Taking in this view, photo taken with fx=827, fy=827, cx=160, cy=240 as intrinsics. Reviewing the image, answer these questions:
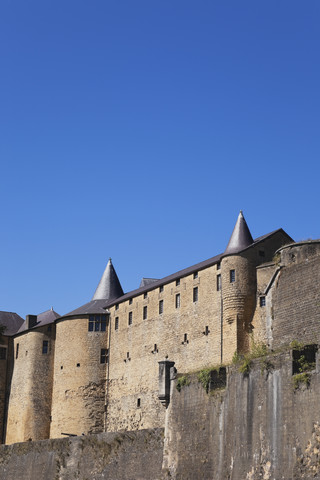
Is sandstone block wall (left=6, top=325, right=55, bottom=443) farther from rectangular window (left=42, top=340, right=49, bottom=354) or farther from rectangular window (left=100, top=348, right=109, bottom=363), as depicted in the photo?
rectangular window (left=100, top=348, right=109, bottom=363)

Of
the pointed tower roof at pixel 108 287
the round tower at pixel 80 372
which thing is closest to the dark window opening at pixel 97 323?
the round tower at pixel 80 372

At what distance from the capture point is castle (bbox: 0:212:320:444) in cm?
4322

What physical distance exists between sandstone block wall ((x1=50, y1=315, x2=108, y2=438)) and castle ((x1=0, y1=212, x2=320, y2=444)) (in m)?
0.07


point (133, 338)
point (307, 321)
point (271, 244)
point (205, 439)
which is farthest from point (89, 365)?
point (205, 439)

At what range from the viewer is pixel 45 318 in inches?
2574

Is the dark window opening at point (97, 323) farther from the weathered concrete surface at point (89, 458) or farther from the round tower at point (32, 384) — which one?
the weathered concrete surface at point (89, 458)

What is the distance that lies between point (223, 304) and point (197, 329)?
9.94 feet

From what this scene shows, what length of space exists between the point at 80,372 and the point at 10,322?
42.7ft

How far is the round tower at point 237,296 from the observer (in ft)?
153

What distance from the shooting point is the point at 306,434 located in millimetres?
25031

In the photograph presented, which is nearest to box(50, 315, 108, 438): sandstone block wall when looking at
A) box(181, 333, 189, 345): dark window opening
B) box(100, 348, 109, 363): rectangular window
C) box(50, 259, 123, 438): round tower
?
box(50, 259, 123, 438): round tower

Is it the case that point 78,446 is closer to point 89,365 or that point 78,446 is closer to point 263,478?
point 263,478

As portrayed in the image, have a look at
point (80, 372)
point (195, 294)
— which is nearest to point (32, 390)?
point (80, 372)

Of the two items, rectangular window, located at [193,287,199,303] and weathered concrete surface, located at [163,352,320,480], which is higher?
rectangular window, located at [193,287,199,303]
